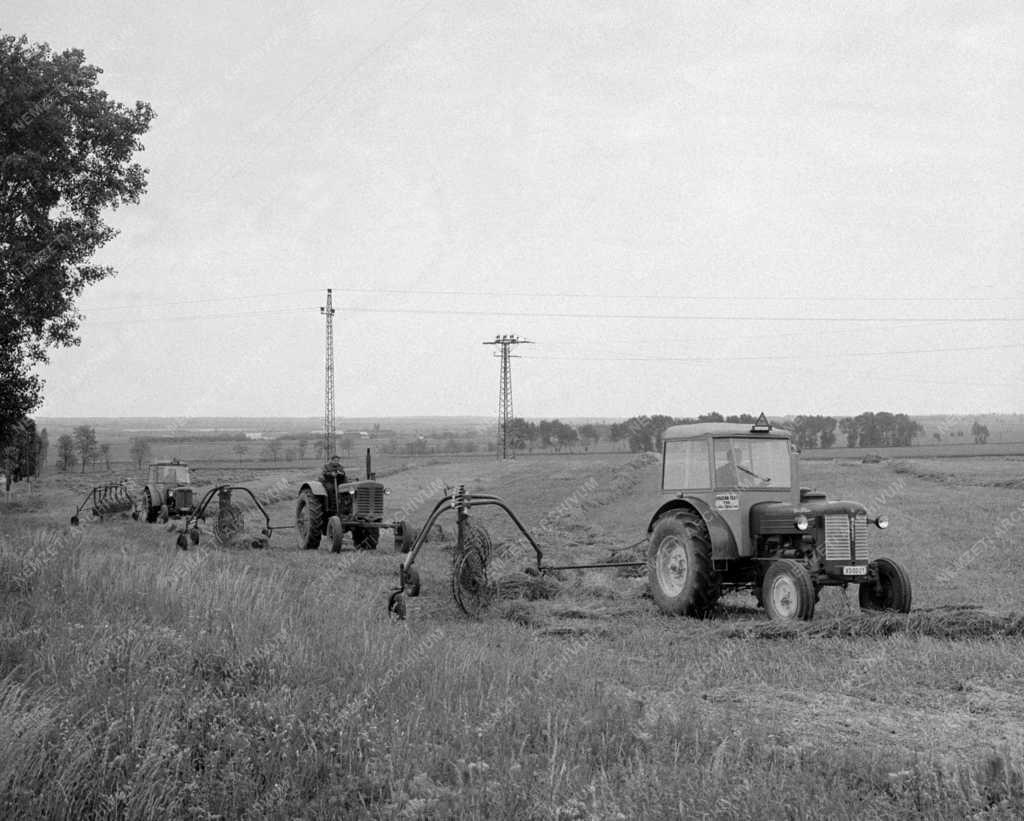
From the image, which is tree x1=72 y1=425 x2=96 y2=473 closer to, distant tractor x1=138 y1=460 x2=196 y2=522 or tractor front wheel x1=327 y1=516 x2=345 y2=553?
distant tractor x1=138 y1=460 x2=196 y2=522

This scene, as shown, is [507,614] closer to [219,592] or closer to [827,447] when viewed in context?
[219,592]

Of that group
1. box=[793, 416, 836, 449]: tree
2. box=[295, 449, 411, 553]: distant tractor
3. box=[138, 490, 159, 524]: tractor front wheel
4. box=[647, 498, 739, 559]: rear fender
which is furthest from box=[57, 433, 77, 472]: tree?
box=[647, 498, 739, 559]: rear fender

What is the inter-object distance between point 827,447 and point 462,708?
5595cm

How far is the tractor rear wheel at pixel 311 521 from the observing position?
2061 cm

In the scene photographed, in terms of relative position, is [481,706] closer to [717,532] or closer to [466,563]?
[466,563]

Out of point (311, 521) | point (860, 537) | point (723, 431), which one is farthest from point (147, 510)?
point (860, 537)

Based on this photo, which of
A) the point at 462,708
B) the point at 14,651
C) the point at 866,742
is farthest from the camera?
the point at 14,651

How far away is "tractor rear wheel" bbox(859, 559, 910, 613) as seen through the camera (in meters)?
10.1

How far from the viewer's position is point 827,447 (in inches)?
2308

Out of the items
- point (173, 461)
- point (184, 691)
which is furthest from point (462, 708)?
point (173, 461)

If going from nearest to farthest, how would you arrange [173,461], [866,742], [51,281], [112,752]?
1. [112,752]
2. [866,742]
3. [51,281]
4. [173,461]

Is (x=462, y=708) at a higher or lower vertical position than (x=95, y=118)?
lower

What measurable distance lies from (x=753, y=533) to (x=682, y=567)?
3.03 feet

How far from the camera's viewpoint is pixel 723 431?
11.2 metres
